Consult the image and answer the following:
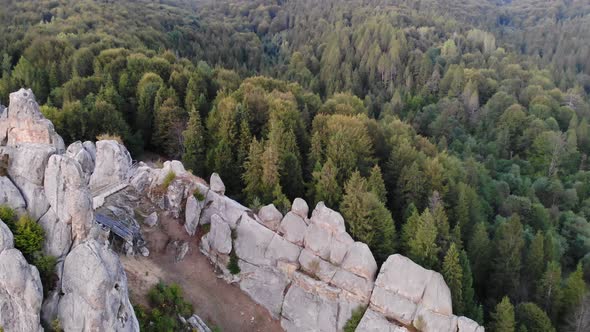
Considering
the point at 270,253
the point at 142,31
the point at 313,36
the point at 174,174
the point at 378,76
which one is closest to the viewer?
the point at 270,253

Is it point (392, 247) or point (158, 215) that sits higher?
point (158, 215)

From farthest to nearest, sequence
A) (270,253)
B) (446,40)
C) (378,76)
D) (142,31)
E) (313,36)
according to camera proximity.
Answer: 1. (313,36)
2. (446,40)
3. (378,76)
4. (142,31)
5. (270,253)

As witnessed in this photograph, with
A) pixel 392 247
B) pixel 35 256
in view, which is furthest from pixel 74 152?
pixel 392 247

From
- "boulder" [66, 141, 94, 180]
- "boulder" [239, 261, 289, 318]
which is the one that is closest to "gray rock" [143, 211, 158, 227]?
"boulder" [66, 141, 94, 180]

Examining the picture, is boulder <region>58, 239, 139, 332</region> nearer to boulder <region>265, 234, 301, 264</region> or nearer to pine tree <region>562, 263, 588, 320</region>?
boulder <region>265, 234, 301, 264</region>

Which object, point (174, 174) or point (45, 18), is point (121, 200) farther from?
point (45, 18)

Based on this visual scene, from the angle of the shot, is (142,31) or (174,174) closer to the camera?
(174,174)

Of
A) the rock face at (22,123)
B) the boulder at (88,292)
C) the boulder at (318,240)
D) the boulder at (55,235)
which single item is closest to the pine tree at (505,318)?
the boulder at (318,240)
